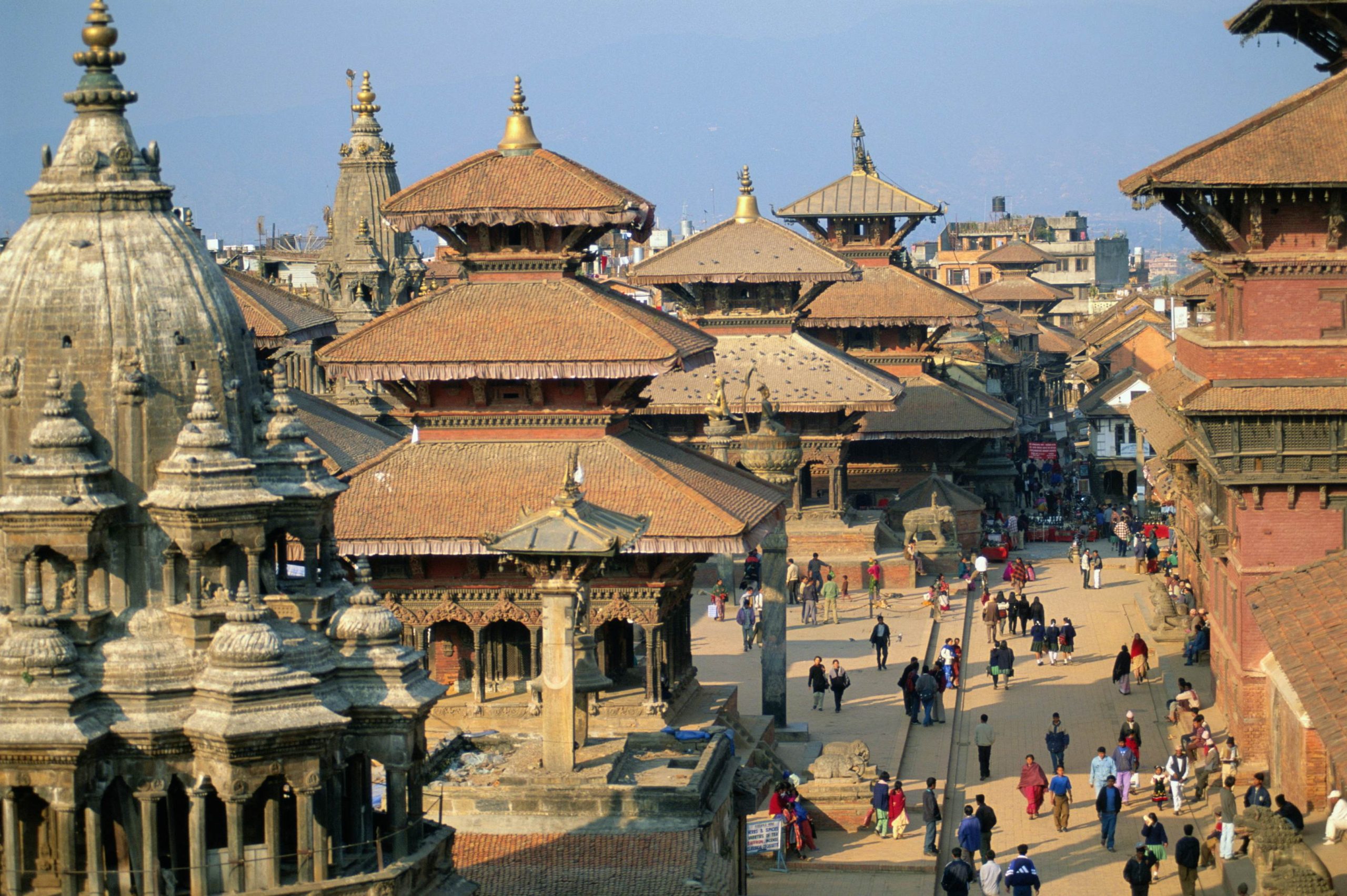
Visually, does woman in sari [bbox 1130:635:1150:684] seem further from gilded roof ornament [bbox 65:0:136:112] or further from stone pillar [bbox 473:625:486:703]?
Answer: gilded roof ornament [bbox 65:0:136:112]

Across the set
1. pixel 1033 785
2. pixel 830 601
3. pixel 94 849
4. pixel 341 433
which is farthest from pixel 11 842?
pixel 830 601

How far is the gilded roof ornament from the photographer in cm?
Result: 1880

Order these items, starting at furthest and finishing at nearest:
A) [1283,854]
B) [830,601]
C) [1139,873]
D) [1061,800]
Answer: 1. [830,601]
2. [1061,800]
3. [1139,873]
4. [1283,854]

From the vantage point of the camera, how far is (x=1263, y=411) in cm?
3219

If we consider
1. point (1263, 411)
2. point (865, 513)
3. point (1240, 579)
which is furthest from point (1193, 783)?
point (865, 513)

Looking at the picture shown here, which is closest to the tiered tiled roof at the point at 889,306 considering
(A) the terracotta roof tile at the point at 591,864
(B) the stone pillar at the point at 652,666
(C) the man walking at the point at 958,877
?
(B) the stone pillar at the point at 652,666

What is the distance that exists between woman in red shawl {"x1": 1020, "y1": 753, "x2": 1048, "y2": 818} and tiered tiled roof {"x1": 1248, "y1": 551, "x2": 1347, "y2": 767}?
3.88 meters

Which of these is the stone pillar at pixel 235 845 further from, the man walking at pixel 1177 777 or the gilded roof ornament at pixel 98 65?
the man walking at pixel 1177 777

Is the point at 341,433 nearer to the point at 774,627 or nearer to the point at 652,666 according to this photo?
the point at 774,627

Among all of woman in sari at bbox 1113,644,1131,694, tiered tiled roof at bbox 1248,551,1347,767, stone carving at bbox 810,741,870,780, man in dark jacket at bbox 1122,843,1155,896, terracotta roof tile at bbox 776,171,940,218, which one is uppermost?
terracotta roof tile at bbox 776,171,940,218

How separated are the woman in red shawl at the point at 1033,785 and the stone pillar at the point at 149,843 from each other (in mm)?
16271

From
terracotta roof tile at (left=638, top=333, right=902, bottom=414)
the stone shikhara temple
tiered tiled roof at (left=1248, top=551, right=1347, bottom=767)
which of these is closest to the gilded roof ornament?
the stone shikhara temple

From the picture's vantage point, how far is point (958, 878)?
25734 millimetres

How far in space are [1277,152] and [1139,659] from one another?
36.6ft
